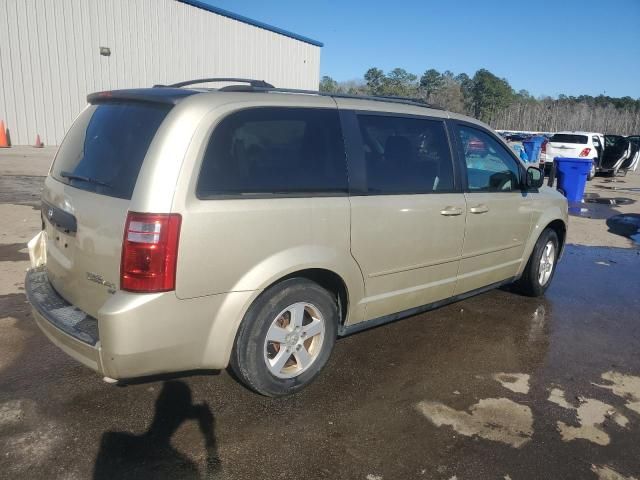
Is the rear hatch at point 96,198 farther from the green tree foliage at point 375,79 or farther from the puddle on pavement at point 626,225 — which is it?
the green tree foliage at point 375,79

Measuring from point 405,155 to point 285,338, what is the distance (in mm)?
1605

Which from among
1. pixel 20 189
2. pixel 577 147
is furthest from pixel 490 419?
pixel 577 147

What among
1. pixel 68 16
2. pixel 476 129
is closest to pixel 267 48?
pixel 68 16

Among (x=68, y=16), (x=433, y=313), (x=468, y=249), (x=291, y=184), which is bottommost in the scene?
(x=433, y=313)

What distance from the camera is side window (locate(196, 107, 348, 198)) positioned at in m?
2.74

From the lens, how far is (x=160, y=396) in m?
3.19

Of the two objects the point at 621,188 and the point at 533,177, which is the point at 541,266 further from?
the point at 621,188

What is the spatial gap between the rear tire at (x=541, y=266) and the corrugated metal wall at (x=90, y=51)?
1731 cm

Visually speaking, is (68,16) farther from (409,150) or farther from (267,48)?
(409,150)

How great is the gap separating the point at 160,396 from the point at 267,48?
22760 millimetres

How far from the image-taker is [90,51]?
59.1 ft

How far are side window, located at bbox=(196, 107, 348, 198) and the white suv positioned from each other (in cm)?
1819

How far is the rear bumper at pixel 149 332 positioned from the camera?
2510mm

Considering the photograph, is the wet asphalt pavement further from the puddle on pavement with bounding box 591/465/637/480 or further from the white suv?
the white suv
